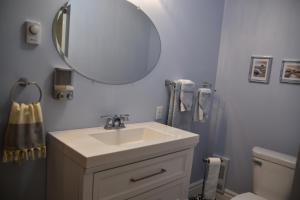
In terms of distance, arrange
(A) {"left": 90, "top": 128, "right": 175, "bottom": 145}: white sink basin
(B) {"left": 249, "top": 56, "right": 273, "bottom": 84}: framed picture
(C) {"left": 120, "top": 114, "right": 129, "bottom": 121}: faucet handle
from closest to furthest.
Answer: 1. (A) {"left": 90, "top": 128, "right": 175, "bottom": 145}: white sink basin
2. (C) {"left": 120, "top": 114, "right": 129, "bottom": 121}: faucet handle
3. (B) {"left": 249, "top": 56, "right": 273, "bottom": 84}: framed picture

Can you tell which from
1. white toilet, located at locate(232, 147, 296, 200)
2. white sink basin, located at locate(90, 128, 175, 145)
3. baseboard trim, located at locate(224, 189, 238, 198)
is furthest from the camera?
baseboard trim, located at locate(224, 189, 238, 198)

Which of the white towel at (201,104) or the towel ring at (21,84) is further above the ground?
the towel ring at (21,84)

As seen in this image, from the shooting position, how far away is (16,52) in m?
1.28

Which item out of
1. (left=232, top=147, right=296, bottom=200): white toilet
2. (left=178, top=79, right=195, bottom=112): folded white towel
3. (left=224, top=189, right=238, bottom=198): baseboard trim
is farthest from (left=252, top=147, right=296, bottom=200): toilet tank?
(left=178, top=79, right=195, bottom=112): folded white towel

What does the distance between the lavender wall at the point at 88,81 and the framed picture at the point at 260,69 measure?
38cm

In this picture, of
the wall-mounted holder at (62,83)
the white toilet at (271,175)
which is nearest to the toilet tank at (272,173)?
the white toilet at (271,175)

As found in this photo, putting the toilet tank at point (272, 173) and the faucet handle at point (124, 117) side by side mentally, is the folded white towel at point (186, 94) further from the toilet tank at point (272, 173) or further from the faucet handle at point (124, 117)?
the toilet tank at point (272, 173)

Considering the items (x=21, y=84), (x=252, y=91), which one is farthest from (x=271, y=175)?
(x=21, y=84)

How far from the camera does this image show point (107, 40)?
66.1 inches

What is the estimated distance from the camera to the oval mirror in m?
1.47

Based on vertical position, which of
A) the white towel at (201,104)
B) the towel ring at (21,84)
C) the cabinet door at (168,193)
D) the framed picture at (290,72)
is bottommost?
the cabinet door at (168,193)

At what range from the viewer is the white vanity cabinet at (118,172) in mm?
1205

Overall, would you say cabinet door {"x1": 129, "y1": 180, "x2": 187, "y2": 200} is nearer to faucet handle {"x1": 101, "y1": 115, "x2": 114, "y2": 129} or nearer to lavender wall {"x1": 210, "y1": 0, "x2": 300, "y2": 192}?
faucet handle {"x1": 101, "y1": 115, "x2": 114, "y2": 129}

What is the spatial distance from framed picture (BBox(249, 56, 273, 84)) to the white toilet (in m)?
0.63
